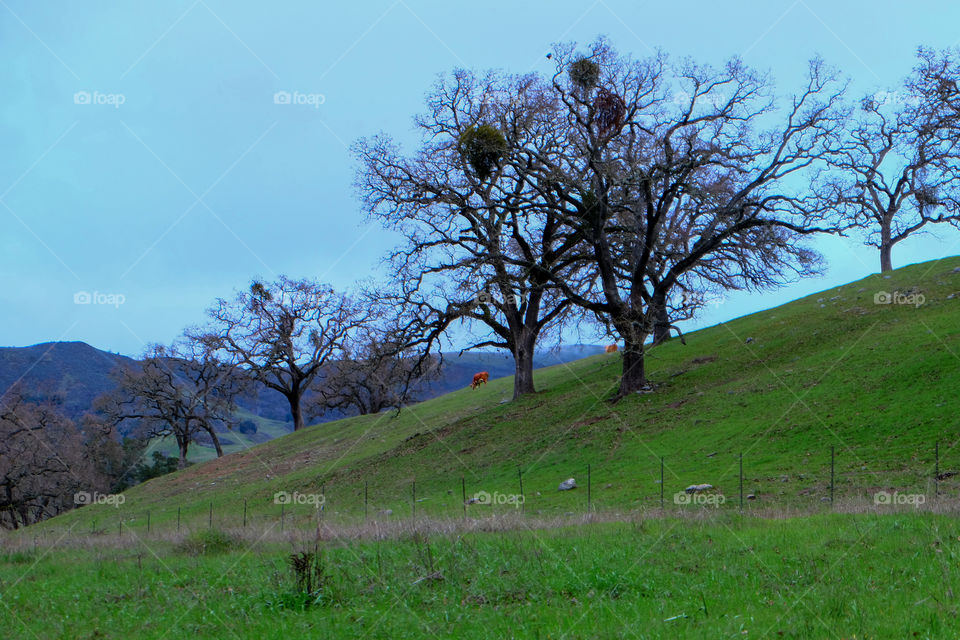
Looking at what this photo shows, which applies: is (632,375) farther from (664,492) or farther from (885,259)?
(885,259)

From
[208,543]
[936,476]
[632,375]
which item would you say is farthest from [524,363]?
[208,543]

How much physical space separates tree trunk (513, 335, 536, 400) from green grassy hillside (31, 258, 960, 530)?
4.90 ft

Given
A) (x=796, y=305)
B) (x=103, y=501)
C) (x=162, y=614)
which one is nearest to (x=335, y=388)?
(x=103, y=501)

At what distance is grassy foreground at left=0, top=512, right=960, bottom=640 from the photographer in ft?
25.9

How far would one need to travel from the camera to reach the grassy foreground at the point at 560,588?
7.90m

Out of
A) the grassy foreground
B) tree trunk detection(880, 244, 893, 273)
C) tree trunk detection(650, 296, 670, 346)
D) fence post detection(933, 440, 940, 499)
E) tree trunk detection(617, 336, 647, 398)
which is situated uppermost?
tree trunk detection(880, 244, 893, 273)

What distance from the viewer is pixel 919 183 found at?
1670 inches

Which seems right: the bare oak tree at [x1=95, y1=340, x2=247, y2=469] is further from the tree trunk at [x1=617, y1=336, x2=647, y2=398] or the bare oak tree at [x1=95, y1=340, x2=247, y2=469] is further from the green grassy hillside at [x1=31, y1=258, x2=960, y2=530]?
the tree trunk at [x1=617, y1=336, x2=647, y2=398]

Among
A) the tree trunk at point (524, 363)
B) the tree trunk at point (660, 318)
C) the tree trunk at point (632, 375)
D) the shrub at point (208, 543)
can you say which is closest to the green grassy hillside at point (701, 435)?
the tree trunk at point (632, 375)

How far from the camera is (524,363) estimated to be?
39062 millimetres

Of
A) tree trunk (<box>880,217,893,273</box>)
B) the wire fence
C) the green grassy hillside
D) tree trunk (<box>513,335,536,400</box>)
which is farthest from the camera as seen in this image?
tree trunk (<box>880,217,893,273</box>)

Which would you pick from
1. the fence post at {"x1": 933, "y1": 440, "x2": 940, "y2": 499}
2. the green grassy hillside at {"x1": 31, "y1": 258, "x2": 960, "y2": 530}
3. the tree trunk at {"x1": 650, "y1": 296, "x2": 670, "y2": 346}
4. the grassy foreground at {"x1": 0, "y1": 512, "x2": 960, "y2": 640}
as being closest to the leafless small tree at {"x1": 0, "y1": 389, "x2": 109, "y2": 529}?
the green grassy hillside at {"x1": 31, "y1": 258, "x2": 960, "y2": 530}

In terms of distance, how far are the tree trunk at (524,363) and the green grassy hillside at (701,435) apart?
4.90 ft

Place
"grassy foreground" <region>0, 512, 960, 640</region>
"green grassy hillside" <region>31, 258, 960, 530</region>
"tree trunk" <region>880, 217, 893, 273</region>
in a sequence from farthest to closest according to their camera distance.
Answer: "tree trunk" <region>880, 217, 893, 273</region> < "green grassy hillside" <region>31, 258, 960, 530</region> < "grassy foreground" <region>0, 512, 960, 640</region>
